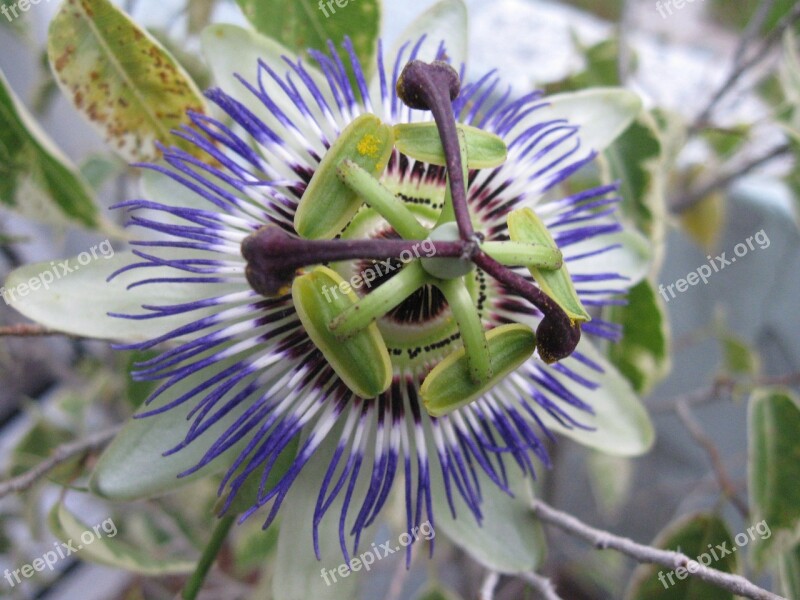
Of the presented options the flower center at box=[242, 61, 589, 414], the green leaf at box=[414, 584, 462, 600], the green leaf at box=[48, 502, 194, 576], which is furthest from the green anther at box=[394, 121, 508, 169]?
the green leaf at box=[414, 584, 462, 600]

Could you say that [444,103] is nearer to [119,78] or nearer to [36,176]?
[119,78]

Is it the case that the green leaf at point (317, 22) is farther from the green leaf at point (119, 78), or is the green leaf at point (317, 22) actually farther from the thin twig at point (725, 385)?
the thin twig at point (725, 385)

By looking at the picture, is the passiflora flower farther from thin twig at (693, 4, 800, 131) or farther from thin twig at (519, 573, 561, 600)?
thin twig at (693, 4, 800, 131)

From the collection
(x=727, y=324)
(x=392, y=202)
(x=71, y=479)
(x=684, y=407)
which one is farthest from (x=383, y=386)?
(x=727, y=324)

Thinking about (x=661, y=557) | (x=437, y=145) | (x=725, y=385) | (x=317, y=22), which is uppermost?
(x=317, y=22)

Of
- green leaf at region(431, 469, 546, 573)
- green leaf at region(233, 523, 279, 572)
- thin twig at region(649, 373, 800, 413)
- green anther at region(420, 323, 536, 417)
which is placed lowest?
thin twig at region(649, 373, 800, 413)

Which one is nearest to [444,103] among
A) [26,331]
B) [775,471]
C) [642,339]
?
[26,331]
